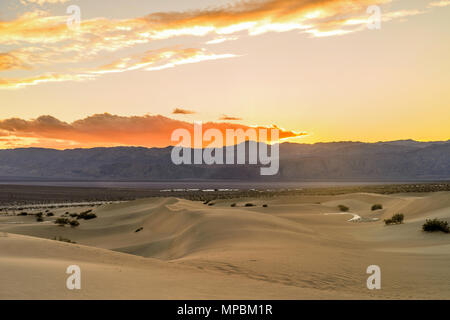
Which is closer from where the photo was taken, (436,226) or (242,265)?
(242,265)

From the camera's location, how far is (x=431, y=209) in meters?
28.8

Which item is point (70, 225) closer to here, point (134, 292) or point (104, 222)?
point (104, 222)

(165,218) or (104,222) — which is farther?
(104,222)

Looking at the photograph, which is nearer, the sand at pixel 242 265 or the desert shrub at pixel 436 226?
the sand at pixel 242 265

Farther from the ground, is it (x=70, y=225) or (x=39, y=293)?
(x=39, y=293)

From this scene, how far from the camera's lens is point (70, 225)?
116 feet

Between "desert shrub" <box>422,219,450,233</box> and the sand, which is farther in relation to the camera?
"desert shrub" <box>422,219,450,233</box>
